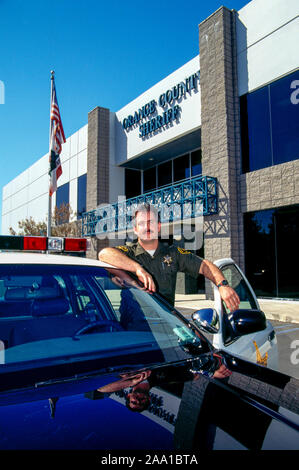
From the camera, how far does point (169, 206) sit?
14.2 m

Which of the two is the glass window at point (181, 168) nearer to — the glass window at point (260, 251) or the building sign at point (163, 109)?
the building sign at point (163, 109)

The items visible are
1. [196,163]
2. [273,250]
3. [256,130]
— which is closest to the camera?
[273,250]

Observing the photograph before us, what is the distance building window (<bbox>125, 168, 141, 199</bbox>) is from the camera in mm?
19275

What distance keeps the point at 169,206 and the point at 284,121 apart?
5293 millimetres

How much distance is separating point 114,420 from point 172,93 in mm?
15149

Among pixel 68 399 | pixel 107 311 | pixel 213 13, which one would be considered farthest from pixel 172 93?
pixel 68 399

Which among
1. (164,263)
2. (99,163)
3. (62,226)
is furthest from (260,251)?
(62,226)

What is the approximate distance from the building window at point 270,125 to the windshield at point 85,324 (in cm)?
976

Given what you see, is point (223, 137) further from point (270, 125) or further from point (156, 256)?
point (156, 256)

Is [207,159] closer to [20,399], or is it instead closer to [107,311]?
[107,311]

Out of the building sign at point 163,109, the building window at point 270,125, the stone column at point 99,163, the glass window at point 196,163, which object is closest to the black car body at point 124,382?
the building window at point 270,125

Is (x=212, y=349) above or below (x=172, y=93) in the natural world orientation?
below

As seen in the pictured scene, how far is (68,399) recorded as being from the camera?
129cm
